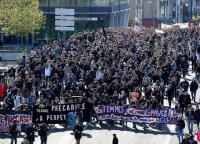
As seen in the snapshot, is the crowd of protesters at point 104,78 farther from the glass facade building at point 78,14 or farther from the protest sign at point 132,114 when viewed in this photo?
the glass facade building at point 78,14

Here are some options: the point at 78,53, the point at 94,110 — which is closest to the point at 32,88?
the point at 94,110

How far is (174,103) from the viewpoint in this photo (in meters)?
37.0

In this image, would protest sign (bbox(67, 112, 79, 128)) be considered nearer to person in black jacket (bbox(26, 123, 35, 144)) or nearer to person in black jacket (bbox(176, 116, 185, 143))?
person in black jacket (bbox(26, 123, 35, 144))

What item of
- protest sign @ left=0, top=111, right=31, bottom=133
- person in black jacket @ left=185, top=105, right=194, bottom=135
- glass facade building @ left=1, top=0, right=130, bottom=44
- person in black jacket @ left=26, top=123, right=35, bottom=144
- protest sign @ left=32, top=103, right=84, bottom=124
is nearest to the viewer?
person in black jacket @ left=26, top=123, right=35, bottom=144

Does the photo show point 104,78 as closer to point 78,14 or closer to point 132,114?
point 132,114

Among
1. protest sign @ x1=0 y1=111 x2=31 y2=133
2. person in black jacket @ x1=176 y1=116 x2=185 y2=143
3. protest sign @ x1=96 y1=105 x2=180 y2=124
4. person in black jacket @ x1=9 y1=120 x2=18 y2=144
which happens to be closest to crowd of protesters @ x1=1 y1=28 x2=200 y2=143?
protest sign @ x1=96 y1=105 x2=180 y2=124

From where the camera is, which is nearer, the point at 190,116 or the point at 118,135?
the point at 190,116

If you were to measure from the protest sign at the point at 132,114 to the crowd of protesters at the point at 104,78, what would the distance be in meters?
0.30

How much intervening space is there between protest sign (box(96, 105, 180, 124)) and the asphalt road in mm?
450

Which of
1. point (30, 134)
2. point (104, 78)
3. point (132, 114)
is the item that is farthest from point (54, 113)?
point (104, 78)

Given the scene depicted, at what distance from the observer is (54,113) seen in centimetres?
3250

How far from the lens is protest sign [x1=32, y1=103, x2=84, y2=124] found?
105ft

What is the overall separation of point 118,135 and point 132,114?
1.52 meters

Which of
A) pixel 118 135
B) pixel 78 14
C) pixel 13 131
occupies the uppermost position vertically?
pixel 78 14
